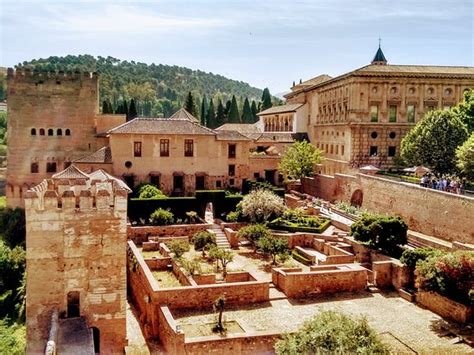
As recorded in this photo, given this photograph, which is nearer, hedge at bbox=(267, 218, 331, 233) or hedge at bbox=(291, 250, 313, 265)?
hedge at bbox=(291, 250, 313, 265)

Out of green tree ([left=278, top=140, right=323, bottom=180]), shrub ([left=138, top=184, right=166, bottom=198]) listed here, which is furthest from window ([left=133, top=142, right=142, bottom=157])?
green tree ([left=278, top=140, right=323, bottom=180])

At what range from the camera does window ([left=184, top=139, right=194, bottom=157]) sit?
33.3m

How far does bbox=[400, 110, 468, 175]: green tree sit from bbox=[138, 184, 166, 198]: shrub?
16097mm

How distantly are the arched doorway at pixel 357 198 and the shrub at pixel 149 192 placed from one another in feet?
40.9

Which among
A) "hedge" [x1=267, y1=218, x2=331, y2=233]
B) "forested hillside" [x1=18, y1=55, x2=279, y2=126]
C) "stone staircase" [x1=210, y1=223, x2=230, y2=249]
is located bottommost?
"stone staircase" [x1=210, y1=223, x2=230, y2=249]

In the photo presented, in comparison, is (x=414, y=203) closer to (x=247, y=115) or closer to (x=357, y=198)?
(x=357, y=198)

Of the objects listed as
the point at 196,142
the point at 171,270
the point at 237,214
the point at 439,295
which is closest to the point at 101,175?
the point at 171,270

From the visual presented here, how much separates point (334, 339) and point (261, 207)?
654 inches

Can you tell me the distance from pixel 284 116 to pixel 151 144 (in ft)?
81.7

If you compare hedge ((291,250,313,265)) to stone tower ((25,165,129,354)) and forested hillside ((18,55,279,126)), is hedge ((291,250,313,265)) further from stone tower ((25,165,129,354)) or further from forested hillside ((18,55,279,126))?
forested hillside ((18,55,279,126))

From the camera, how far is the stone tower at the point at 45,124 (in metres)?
37.4

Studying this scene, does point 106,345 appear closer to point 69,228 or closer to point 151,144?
point 69,228

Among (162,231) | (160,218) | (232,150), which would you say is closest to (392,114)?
(232,150)

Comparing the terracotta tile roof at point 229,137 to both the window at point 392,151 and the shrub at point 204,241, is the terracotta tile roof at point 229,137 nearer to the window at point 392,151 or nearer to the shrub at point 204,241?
the shrub at point 204,241
